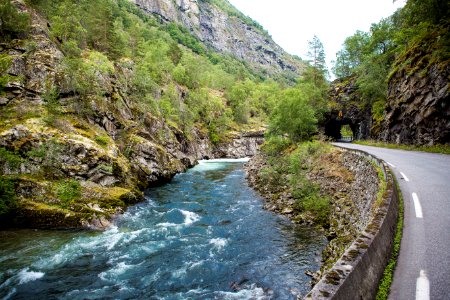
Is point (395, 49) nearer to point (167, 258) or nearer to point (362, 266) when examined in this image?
point (167, 258)

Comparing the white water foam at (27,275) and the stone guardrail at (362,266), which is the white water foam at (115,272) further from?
the stone guardrail at (362,266)

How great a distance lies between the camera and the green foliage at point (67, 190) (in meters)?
19.7

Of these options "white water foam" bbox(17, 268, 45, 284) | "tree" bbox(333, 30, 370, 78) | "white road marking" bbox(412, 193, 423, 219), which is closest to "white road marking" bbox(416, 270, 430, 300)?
"white road marking" bbox(412, 193, 423, 219)

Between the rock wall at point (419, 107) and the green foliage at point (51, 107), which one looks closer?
Result: the green foliage at point (51, 107)

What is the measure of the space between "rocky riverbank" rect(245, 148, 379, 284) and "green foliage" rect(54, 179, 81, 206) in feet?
51.1

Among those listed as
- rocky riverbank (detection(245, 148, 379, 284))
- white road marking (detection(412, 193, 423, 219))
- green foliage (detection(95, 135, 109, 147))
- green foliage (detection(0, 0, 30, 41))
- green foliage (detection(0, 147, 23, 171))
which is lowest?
rocky riverbank (detection(245, 148, 379, 284))

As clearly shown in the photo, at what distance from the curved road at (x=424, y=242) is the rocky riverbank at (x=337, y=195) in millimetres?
1782

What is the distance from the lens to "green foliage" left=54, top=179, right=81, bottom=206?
64.7 ft

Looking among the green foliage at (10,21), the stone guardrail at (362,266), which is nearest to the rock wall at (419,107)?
the stone guardrail at (362,266)

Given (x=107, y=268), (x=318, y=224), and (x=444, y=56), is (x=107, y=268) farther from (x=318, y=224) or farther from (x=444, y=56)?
(x=444, y=56)

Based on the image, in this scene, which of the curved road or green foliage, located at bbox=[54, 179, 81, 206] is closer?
the curved road

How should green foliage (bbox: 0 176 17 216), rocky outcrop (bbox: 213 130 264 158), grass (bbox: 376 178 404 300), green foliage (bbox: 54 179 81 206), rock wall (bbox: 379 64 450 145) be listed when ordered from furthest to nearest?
1. rocky outcrop (bbox: 213 130 264 158)
2. rock wall (bbox: 379 64 450 145)
3. green foliage (bbox: 54 179 81 206)
4. green foliage (bbox: 0 176 17 216)
5. grass (bbox: 376 178 404 300)

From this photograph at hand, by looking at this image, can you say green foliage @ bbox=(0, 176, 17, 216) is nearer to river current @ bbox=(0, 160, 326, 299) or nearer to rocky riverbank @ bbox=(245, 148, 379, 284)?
river current @ bbox=(0, 160, 326, 299)

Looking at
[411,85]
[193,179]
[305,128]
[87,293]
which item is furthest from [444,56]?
[87,293]
